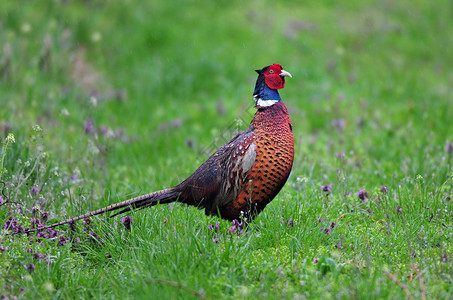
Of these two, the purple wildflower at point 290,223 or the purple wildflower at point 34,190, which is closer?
the purple wildflower at point 290,223

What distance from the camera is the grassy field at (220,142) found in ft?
10.8

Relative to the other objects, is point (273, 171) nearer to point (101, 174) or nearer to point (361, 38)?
point (101, 174)

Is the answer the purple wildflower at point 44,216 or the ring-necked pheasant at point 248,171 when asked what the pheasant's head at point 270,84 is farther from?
the purple wildflower at point 44,216

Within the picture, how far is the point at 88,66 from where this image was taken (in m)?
9.40

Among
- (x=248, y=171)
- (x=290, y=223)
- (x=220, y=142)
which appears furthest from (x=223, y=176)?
(x=220, y=142)

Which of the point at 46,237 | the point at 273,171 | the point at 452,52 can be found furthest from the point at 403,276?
the point at 452,52

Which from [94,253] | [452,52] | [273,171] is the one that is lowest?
[94,253]

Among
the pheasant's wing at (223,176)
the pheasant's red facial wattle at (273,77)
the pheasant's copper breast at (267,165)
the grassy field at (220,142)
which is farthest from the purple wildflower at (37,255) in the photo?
the pheasant's red facial wattle at (273,77)

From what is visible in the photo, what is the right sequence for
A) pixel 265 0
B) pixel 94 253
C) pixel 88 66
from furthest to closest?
1. pixel 265 0
2. pixel 88 66
3. pixel 94 253

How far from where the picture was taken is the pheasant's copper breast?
3.95m

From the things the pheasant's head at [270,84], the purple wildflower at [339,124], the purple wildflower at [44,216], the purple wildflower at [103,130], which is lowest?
the purple wildflower at [44,216]

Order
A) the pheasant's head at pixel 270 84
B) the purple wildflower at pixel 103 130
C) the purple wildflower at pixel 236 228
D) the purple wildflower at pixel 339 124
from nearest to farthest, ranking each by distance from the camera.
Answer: the purple wildflower at pixel 236 228 → the pheasant's head at pixel 270 84 → the purple wildflower at pixel 103 130 → the purple wildflower at pixel 339 124

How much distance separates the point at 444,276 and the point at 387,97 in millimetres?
5665

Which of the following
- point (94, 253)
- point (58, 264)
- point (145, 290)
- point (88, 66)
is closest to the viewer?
point (145, 290)
